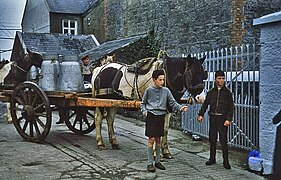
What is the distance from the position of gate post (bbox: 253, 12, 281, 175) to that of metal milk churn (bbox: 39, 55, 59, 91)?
4.55 metres

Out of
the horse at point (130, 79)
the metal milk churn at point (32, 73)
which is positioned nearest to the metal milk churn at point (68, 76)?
the horse at point (130, 79)

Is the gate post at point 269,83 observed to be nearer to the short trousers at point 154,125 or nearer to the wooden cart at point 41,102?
the short trousers at point 154,125

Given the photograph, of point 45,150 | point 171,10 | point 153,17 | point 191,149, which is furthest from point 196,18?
point 45,150

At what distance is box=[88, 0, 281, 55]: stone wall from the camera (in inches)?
512

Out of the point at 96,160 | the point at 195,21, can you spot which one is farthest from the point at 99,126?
the point at 195,21

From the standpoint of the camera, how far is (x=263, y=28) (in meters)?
7.27

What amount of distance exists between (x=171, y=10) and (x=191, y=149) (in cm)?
816

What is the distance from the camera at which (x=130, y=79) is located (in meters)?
8.26

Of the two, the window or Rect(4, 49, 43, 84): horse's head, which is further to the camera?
the window

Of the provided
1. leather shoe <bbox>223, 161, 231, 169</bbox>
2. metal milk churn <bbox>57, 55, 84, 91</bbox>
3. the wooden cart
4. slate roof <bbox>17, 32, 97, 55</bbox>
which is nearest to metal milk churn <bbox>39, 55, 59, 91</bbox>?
metal milk churn <bbox>57, 55, 84, 91</bbox>

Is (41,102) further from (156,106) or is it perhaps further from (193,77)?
(193,77)

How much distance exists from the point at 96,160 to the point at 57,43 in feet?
54.2

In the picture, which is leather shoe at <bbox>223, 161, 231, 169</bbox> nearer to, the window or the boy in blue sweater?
the boy in blue sweater

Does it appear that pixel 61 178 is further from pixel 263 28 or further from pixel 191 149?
pixel 263 28
